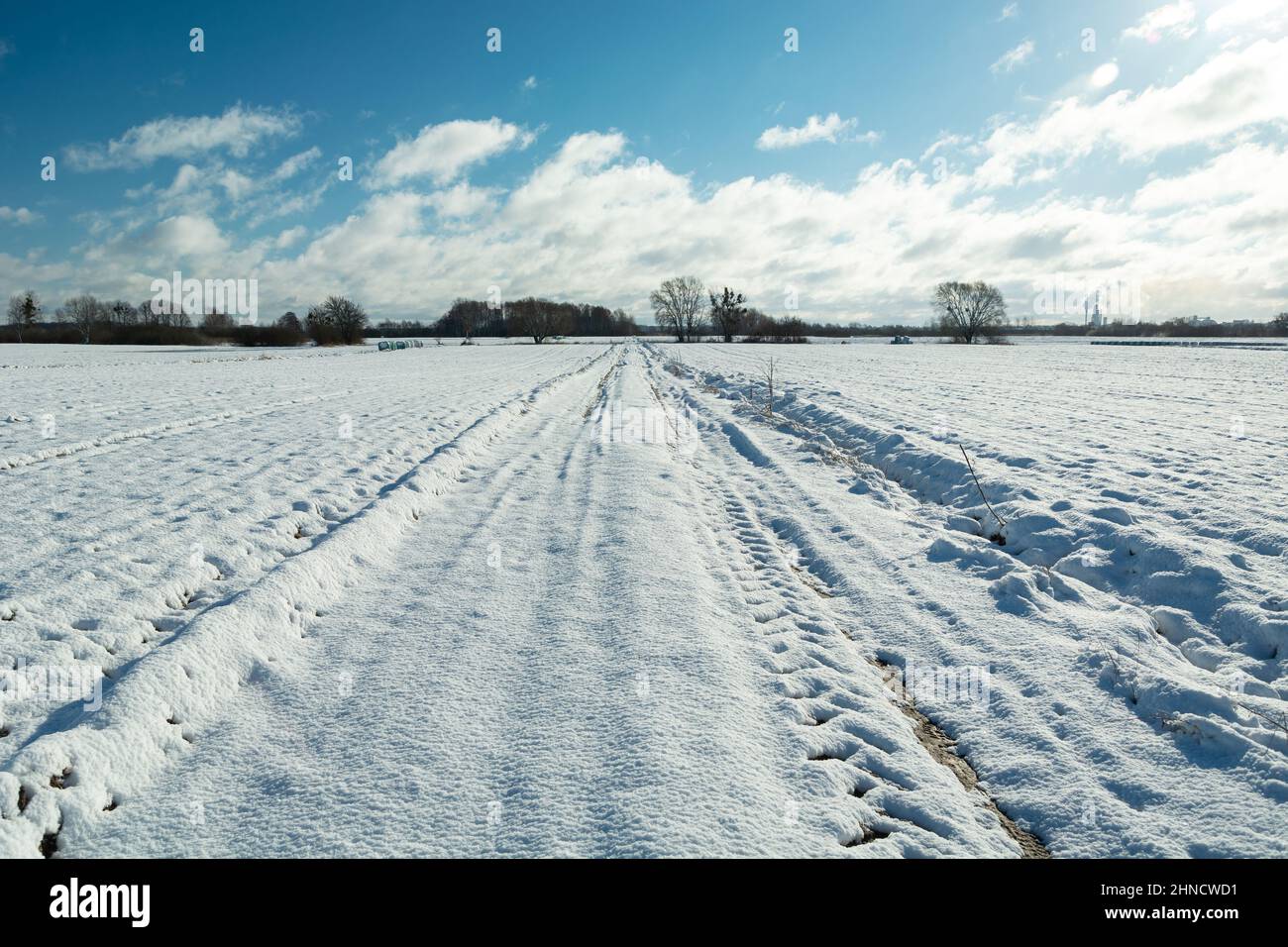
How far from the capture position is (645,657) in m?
3.98

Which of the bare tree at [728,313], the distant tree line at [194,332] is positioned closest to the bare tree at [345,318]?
the distant tree line at [194,332]

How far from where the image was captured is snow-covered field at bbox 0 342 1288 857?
2.68 meters

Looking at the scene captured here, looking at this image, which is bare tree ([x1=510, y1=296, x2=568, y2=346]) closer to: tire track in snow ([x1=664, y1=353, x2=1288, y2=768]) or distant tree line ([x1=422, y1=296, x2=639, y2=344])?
distant tree line ([x1=422, y1=296, x2=639, y2=344])

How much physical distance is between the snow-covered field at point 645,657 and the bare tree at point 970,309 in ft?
299

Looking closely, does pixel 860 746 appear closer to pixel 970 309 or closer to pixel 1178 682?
pixel 1178 682

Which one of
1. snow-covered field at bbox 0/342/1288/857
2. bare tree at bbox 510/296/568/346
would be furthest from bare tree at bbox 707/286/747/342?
snow-covered field at bbox 0/342/1288/857

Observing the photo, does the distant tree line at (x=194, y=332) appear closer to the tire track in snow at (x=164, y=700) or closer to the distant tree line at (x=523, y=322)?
the distant tree line at (x=523, y=322)

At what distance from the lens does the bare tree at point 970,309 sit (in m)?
88.3

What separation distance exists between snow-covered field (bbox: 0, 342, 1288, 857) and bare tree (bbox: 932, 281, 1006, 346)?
9128 centimetres

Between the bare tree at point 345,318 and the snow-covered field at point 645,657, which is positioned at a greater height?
the bare tree at point 345,318

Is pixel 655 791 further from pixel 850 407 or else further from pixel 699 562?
pixel 850 407
